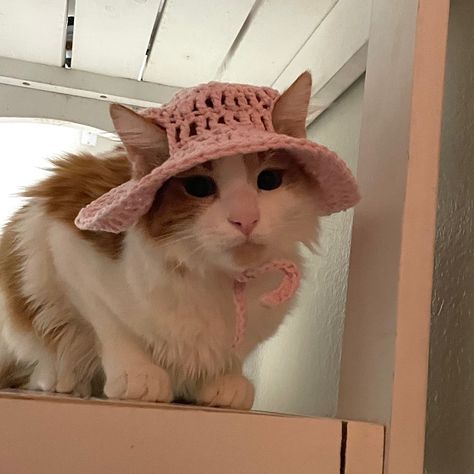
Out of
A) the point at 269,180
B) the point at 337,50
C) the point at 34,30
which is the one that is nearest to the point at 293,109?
the point at 269,180

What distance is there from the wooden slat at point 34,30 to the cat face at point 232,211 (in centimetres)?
49

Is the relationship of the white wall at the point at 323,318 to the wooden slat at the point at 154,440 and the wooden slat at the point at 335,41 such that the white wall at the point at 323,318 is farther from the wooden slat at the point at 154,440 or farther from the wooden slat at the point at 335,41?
the wooden slat at the point at 154,440

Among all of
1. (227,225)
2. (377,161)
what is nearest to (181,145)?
(227,225)

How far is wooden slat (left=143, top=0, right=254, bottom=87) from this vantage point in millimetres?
1035

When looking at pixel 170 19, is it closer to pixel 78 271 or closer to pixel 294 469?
pixel 78 271

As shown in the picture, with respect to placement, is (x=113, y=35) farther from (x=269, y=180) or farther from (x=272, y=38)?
(x=269, y=180)

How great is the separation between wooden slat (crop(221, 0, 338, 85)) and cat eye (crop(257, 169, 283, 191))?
0.38m

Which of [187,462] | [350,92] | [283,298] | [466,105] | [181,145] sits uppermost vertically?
[350,92]

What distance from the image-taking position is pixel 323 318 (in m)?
1.09

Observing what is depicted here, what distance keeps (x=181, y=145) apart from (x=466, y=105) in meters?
0.38

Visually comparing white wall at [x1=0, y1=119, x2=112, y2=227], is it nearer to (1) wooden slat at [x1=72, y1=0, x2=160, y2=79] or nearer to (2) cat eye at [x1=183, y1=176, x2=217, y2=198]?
(1) wooden slat at [x1=72, y1=0, x2=160, y2=79]

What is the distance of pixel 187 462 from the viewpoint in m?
0.56

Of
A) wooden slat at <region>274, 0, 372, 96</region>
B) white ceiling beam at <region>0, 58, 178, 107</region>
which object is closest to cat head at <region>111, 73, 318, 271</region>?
wooden slat at <region>274, 0, 372, 96</region>

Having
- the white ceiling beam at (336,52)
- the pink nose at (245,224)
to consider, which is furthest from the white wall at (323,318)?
the pink nose at (245,224)
